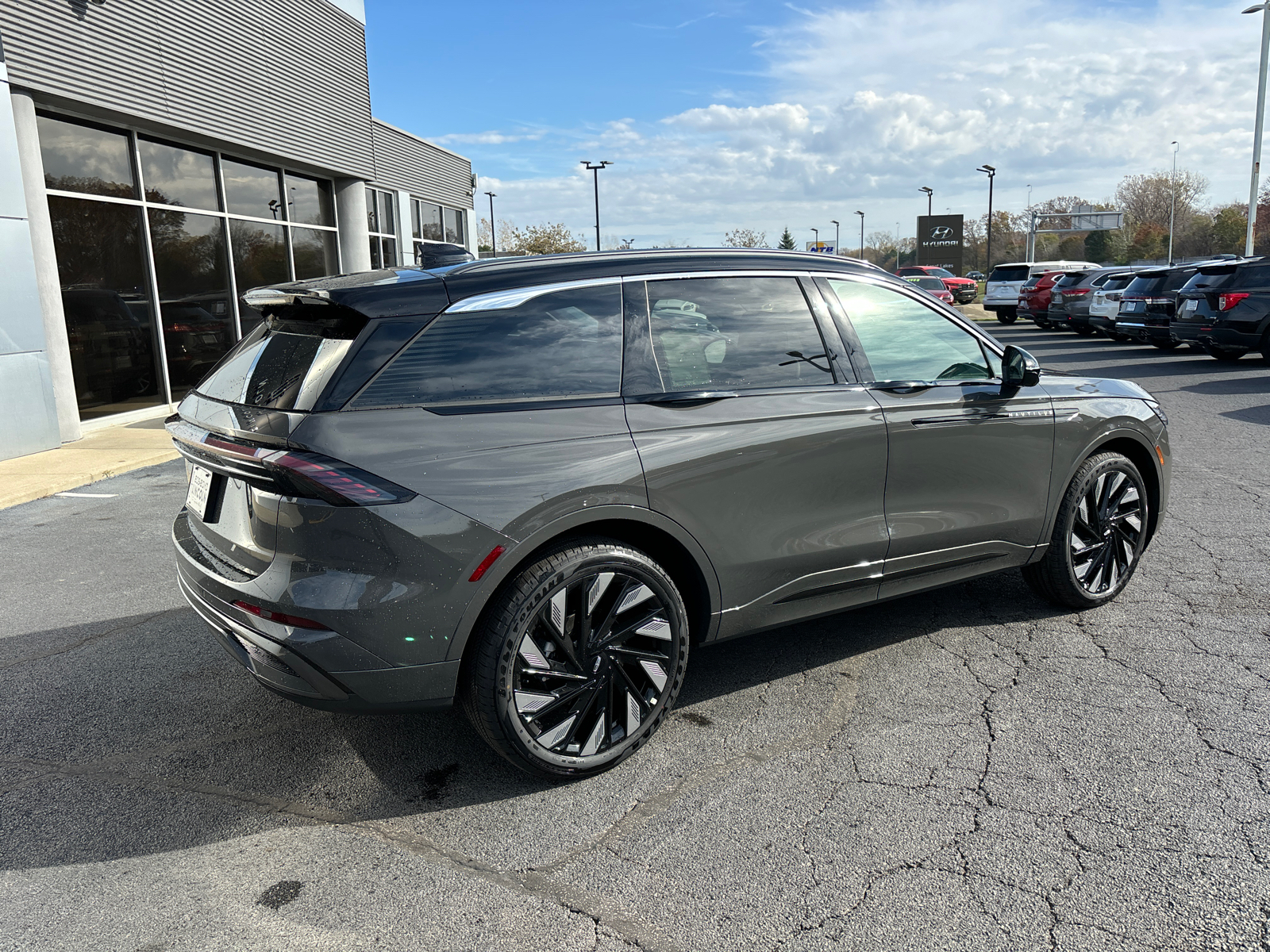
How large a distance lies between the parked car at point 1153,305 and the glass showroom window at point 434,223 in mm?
15961

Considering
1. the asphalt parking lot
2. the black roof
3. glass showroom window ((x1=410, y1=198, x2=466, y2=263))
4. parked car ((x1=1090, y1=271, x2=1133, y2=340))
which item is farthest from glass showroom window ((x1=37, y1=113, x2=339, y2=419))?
parked car ((x1=1090, y1=271, x2=1133, y2=340))

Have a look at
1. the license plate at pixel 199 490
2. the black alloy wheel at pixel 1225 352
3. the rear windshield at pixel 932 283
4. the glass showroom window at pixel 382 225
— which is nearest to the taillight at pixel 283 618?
the license plate at pixel 199 490

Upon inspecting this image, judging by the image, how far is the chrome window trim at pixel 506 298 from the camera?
304 centimetres

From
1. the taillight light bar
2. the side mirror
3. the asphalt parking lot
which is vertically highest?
the side mirror

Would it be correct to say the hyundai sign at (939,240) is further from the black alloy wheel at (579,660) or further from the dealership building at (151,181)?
the black alloy wheel at (579,660)

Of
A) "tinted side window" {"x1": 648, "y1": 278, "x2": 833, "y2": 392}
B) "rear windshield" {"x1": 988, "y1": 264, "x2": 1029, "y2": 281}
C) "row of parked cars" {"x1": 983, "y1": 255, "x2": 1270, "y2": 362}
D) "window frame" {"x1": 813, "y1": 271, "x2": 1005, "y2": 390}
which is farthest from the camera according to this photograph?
"rear windshield" {"x1": 988, "y1": 264, "x2": 1029, "y2": 281}

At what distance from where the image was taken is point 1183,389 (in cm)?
1342

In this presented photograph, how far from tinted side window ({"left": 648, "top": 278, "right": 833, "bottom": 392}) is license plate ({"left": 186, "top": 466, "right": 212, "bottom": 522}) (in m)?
1.60

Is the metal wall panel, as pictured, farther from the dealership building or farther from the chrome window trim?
the chrome window trim

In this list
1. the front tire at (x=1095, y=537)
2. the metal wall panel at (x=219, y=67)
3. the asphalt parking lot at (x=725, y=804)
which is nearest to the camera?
the asphalt parking lot at (x=725, y=804)

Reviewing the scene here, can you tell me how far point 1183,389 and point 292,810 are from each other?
14.0 m

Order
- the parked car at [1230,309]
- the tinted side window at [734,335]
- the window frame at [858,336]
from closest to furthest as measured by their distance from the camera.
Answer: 1. the tinted side window at [734,335]
2. the window frame at [858,336]
3. the parked car at [1230,309]

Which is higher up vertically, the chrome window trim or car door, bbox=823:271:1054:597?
the chrome window trim

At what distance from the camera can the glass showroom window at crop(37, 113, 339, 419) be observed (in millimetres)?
11133
